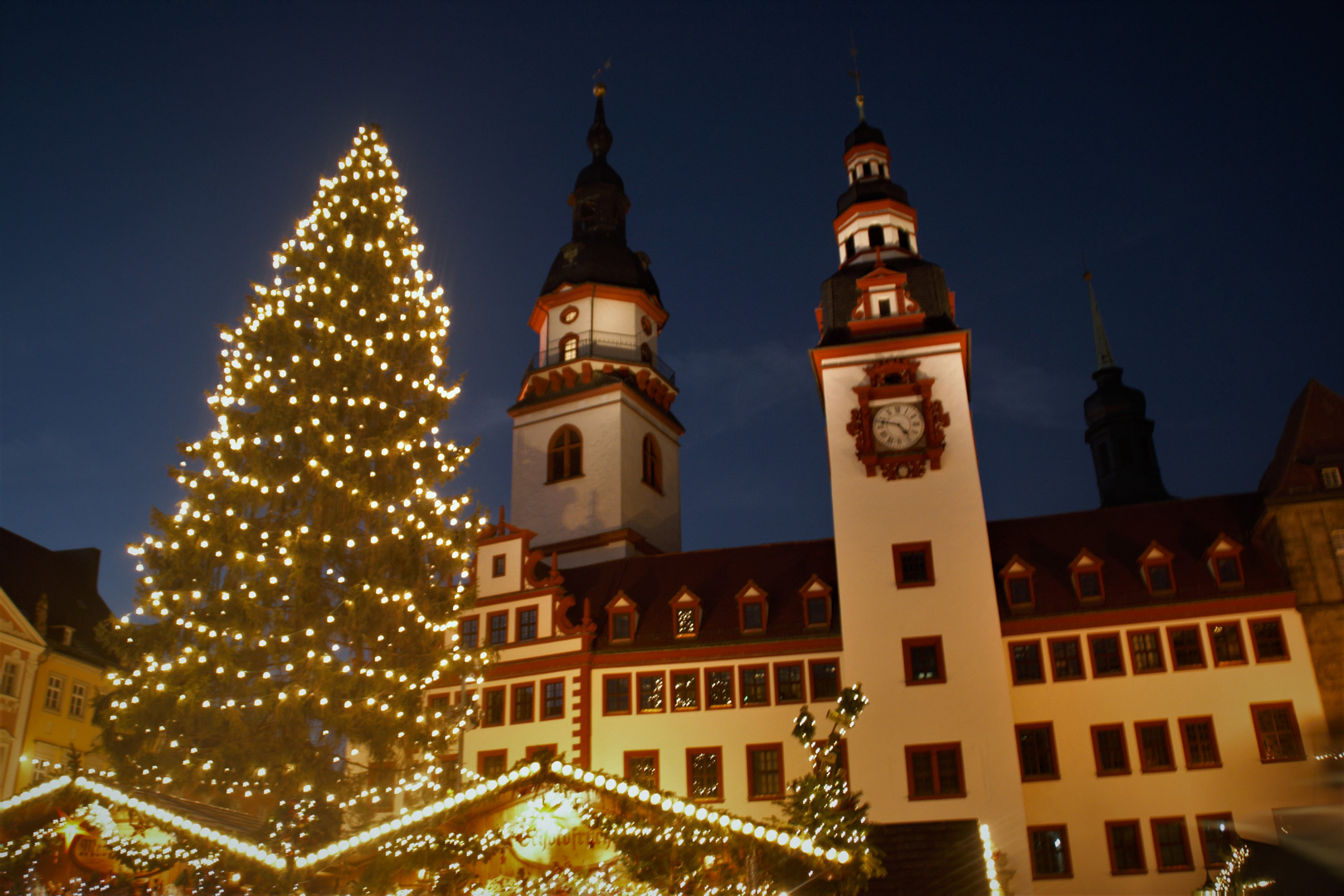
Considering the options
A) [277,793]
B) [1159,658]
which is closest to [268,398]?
[277,793]

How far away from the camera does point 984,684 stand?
3097 cm

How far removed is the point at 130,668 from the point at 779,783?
18351 mm

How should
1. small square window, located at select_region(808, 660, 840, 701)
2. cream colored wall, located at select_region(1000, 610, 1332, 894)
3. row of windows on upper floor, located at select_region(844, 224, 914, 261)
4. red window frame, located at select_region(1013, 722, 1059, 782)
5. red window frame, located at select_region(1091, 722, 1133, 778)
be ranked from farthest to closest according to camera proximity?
row of windows on upper floor, located at select_region(844, 224, 914, 261) < small square window, located at select_region(808, 660, 840, 701) < red window frame, located at select_region(1013, 722, 1059, 782) < red window frame, located at select_region(1091, 722, 1133, 778) < cream colored wall, located at select_region(1000, 610, 1332, 894)

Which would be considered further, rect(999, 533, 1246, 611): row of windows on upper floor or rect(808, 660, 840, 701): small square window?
rect(808, 660, 840, 701): small square window

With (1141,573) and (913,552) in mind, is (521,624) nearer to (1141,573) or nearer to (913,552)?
(913,552)

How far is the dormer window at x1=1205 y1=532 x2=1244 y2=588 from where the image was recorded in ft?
105

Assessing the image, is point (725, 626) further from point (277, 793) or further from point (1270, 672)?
point (277, 793)

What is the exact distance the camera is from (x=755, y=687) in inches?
1314

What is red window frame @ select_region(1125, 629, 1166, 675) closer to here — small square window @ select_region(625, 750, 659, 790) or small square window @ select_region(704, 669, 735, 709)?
small square window @ select_region(704, 669, 735, 709)

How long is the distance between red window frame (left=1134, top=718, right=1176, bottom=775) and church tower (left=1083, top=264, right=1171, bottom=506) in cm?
2347

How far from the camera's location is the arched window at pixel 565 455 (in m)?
44.2

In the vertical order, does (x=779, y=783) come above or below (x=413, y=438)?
below

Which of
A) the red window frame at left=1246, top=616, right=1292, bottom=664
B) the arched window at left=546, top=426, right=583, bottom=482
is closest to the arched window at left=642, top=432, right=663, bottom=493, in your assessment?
the arched window at left=546, top=426, right=583, bottom=482

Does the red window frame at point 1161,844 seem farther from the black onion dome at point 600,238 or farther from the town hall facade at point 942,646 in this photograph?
the black onion dome at point 600,238
